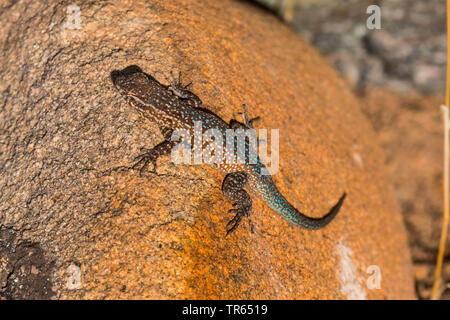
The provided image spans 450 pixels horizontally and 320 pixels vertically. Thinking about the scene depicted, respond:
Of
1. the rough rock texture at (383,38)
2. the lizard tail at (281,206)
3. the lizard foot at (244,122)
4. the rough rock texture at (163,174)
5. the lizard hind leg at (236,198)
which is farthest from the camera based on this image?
the rough rock texture at (383,38)

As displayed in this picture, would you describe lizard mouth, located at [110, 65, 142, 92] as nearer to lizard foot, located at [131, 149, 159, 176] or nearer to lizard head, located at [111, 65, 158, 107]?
lizard head, located at [111, 65, 158, 107]

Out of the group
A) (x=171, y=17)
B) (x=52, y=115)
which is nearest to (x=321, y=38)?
(x=171, y=17)

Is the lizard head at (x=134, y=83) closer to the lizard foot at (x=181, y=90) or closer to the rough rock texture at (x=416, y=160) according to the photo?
the lizard foot at (x=181, y=90)

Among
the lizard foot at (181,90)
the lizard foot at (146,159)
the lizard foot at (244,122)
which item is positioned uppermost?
the lizard foot at (181,90)

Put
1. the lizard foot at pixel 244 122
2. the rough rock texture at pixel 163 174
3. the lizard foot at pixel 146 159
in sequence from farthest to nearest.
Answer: the lizard foot at pixel 244 122 < the lizard foot at pixel 146 159 < the rough rock texture at pixel 163 174

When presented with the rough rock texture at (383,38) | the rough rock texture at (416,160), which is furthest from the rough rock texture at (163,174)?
the rough rock texture at (383,38)

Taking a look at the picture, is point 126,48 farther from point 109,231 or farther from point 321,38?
point 321,38
